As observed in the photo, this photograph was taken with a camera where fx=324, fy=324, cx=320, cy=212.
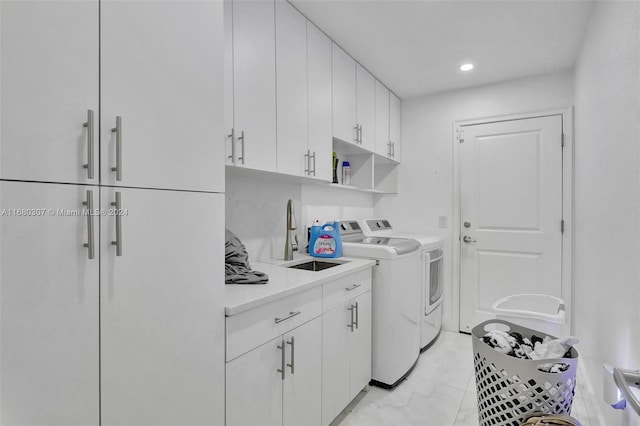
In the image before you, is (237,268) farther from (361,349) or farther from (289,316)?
(361,349)

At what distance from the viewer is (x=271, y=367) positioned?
1.35m

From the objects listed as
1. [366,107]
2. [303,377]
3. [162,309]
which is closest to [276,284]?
[303,377]

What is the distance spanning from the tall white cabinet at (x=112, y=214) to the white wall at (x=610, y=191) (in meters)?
1.56

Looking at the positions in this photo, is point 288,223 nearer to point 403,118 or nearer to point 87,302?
point 87,302

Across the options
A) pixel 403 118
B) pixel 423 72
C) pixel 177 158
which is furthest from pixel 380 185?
pixel 177 158

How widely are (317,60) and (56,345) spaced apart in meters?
2.01

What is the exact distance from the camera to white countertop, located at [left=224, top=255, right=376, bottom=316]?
1216 mm

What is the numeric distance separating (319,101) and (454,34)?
1.05m

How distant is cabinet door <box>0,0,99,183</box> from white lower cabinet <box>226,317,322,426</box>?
0.84m

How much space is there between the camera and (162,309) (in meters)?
0.95

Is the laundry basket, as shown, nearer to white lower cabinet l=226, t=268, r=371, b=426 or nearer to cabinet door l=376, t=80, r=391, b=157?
white lower cabinet l=226, t=268, r=371, b=426

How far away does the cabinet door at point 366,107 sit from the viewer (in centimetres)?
270

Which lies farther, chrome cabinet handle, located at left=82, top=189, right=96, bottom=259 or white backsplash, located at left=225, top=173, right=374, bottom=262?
white backsplash, located at left=225, top=173, right=374, bottom=262

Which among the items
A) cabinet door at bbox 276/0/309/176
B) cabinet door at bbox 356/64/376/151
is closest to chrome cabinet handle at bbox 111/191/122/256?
cabinet door at bbox 276/0/309/176
